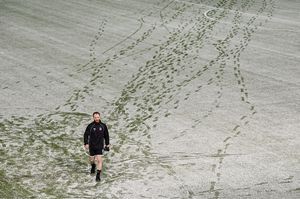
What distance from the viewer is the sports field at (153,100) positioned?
1550cm

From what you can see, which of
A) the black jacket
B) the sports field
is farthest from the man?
the sports field

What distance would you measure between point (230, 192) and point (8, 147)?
9032 mm

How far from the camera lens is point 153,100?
23.7m

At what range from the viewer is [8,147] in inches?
707

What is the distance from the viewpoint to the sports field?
15.5 m

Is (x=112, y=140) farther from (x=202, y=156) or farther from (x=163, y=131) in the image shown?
(x=202, y=156)

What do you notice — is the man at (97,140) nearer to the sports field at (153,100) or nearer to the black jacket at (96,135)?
the black jacket at (96,135)

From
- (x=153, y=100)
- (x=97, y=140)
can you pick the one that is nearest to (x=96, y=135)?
(x=97, y=140)

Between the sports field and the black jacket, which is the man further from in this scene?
the sports field

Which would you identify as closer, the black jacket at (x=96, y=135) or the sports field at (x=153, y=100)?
the black jacket at (x=96, y=135)

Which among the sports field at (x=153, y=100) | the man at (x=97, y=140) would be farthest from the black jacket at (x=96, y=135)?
the sports field at (x=153, y=100)

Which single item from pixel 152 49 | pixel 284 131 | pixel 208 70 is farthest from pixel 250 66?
pixel 284 131

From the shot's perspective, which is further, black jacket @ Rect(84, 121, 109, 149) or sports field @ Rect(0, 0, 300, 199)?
sports field @ Rect(0, 0, 300, 199)

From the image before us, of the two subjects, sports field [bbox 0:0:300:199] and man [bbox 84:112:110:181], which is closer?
man [bbox 84:112:110:181]
